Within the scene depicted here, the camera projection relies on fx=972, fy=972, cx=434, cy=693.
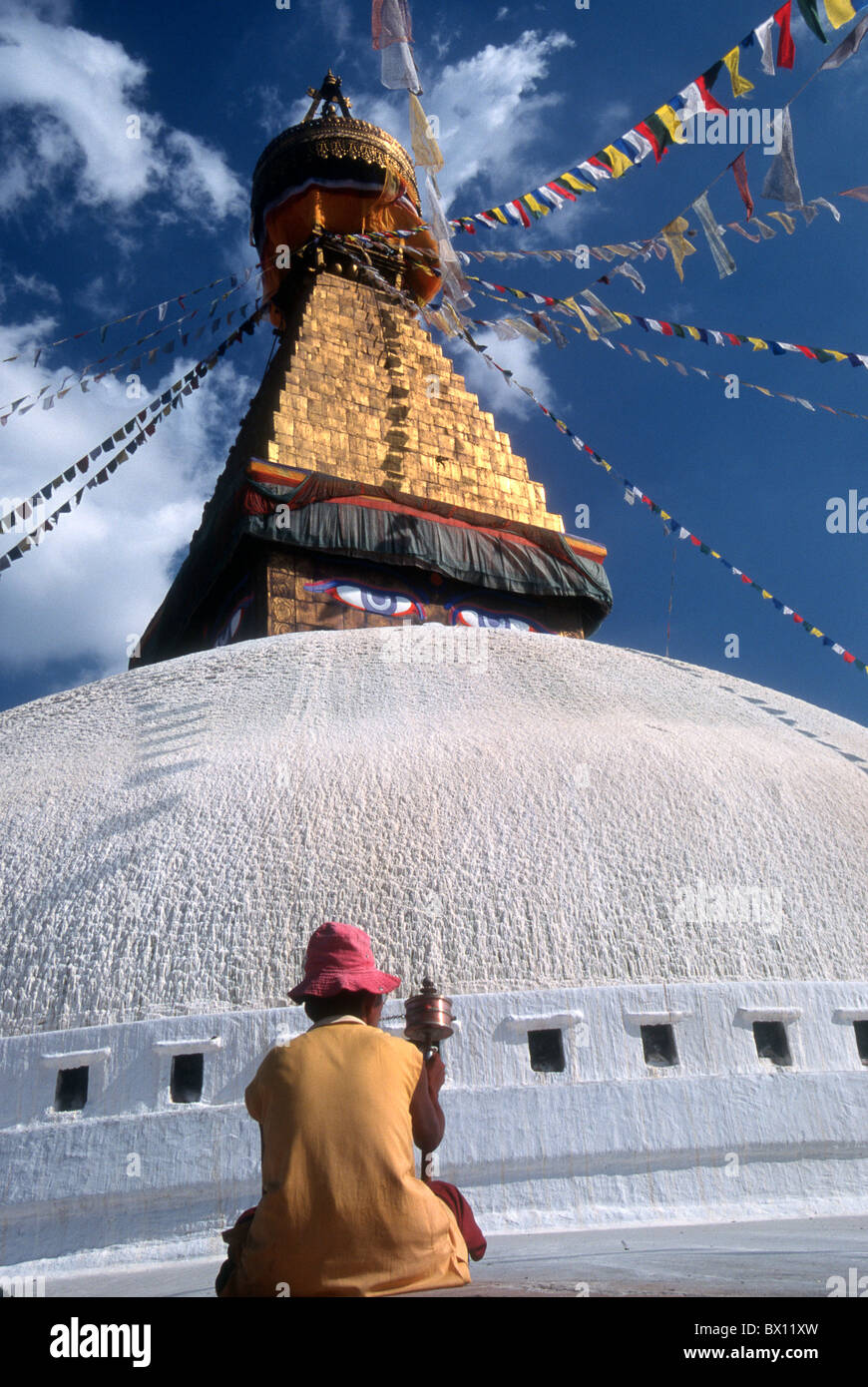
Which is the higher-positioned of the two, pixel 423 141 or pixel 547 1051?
pixel 423 141

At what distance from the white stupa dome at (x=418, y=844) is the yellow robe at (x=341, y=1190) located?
1.59m

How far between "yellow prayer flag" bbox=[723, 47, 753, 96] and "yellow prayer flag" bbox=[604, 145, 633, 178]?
2.81 feet

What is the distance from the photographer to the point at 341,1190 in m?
1.45

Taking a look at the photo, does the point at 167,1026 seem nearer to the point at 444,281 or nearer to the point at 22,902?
the point at 22,902

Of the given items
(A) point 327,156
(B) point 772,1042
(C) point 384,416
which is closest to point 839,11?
(B) point 772,1042

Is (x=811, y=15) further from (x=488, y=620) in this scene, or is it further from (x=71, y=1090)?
(x=488, y=620)

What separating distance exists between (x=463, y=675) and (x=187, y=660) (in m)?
1.59

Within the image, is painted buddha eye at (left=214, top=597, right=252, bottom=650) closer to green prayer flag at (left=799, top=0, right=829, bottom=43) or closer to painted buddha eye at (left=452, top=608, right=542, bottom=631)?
painted buddha eye at (left=452, top=608, right=542, bottom=631)

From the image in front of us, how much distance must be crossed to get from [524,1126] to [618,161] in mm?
5274

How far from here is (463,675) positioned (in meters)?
4.79

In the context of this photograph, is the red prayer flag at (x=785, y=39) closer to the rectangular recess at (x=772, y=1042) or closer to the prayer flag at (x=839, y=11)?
the prayer flag at (x=839, y=11)

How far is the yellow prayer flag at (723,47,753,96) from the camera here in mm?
4797

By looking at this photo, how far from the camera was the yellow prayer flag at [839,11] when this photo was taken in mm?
4008
